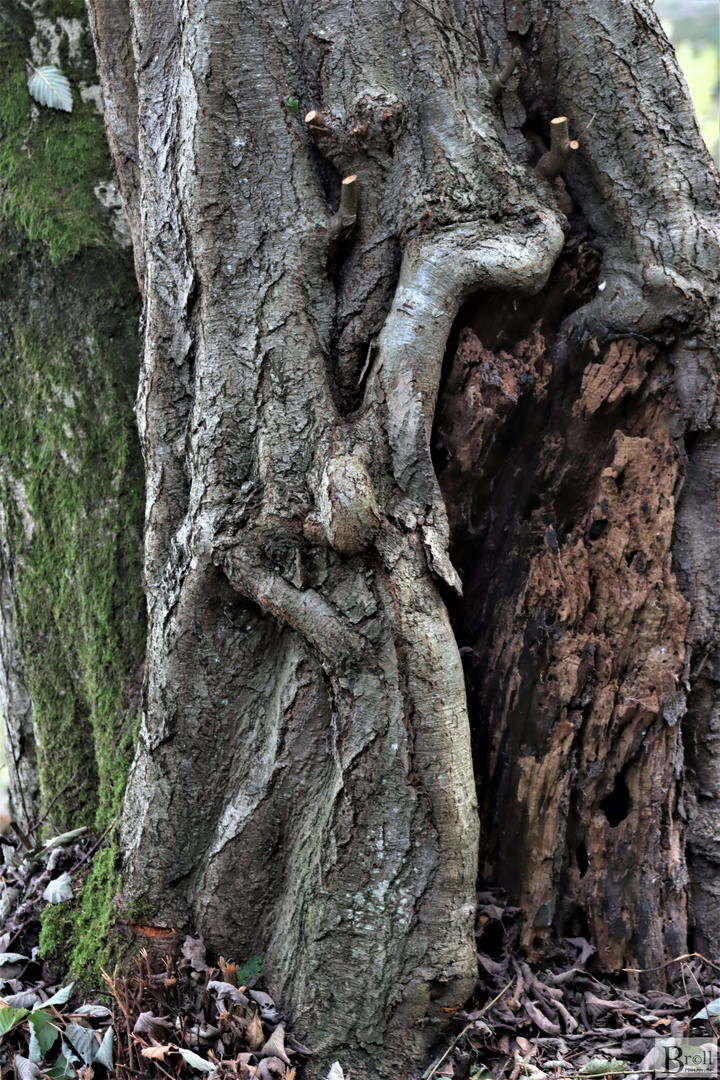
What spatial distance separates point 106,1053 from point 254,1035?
47 centimetres

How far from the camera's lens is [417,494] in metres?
2.38

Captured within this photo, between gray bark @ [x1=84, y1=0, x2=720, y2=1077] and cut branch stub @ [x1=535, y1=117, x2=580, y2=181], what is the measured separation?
0.05 meters

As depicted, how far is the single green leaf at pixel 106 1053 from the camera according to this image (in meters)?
2.31

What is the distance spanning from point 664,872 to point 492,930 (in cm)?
64

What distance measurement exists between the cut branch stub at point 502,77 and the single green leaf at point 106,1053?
334 cm

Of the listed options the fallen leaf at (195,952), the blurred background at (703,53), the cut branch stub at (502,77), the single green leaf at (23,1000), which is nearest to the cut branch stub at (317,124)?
the cut branch stub at (502,77)

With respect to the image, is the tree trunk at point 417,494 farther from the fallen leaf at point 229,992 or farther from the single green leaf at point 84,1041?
the single green leaf at point 84,1041

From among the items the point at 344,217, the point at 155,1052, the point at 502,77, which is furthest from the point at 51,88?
the point at 155,1052

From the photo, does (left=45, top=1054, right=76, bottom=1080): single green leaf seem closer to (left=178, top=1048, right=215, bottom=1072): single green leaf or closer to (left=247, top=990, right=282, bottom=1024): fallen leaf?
(left=178, top=1048, right=215, bottom=1072): single green leaf

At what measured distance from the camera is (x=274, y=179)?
2512 mm

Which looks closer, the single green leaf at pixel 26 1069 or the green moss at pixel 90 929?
the single green leaf at pixel 26 1069

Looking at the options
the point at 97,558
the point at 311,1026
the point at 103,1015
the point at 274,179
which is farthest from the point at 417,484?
the point at 103,1015

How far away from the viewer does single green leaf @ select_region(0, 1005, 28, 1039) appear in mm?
2402

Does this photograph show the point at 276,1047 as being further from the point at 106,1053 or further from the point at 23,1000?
the point at 23,1000
